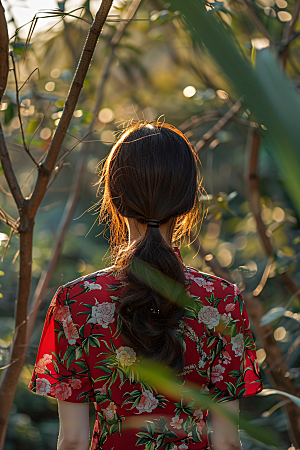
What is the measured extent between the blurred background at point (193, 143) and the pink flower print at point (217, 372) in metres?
0.38

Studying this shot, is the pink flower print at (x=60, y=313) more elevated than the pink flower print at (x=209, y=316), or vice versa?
the pink flower print at (x=60, y=313)

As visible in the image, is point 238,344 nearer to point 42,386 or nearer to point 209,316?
point 209,316

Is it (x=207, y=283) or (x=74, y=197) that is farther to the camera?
(x=74, y=197)

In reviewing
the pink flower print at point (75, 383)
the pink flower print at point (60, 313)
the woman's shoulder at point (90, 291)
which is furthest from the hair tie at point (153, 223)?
the pink flower print at point (75, 383)

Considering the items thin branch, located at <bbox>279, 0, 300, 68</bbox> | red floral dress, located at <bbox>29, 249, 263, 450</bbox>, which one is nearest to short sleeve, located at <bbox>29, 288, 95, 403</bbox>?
red floral dress, located at <bbox>29, 249, 263, 450</bbox>

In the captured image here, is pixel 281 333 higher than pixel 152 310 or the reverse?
the reverse

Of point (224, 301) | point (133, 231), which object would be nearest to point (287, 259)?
point (224, 301)

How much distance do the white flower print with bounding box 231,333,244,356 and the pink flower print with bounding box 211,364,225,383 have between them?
0.14ft

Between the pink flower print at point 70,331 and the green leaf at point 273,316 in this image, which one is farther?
the green leaf at point 273,316

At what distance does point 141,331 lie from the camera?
724mm

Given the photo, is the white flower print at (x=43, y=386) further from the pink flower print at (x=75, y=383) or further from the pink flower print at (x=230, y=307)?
the pink flower print at (x=230, y=307)

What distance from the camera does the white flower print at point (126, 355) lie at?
0.75 meters

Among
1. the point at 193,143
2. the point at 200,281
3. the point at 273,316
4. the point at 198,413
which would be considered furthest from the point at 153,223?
the point at 193,143

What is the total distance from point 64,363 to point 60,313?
96 mm
